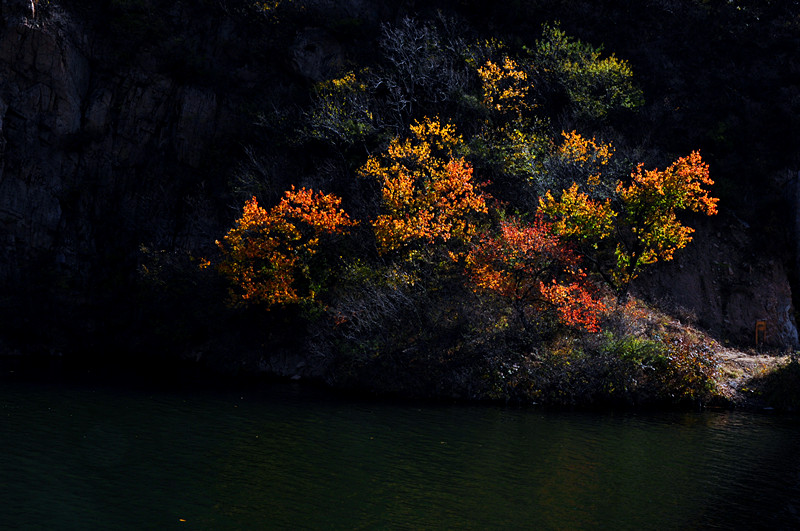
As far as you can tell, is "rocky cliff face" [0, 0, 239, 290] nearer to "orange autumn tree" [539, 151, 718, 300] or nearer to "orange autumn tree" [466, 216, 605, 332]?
"orange autumn tree" [466, 216, 605, 332]

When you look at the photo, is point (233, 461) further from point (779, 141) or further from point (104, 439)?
point (779, 141)

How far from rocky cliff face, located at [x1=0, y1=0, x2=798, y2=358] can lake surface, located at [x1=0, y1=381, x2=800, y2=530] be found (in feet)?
61.7

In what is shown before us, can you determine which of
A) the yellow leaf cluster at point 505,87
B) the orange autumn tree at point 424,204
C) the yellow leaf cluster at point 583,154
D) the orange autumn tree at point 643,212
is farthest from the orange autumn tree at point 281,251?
the yellow leaf cluster at point 505,87

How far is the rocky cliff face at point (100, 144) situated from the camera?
147 ft

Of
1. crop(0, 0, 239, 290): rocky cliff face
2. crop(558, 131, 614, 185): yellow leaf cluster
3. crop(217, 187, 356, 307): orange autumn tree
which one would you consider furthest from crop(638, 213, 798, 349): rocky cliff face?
crop(0, 0, 239, 290): rocky cliff face

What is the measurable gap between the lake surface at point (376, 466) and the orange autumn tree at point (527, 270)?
5512 mm

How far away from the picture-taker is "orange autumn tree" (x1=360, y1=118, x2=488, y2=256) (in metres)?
34.5

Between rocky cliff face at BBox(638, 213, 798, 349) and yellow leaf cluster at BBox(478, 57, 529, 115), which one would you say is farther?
yellow leaf cluster at BBox(478, 57, 529, 115)

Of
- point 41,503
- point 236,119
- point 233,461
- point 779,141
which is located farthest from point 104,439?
point 779,141

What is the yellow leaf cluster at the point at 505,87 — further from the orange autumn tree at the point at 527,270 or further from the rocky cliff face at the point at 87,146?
the rocky cliff face at the point at 87,146

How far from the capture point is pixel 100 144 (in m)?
47.8

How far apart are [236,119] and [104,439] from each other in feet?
101

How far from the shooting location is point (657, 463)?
2062cm

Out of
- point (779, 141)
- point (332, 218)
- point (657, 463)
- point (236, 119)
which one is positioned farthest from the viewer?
point (236, 119)
